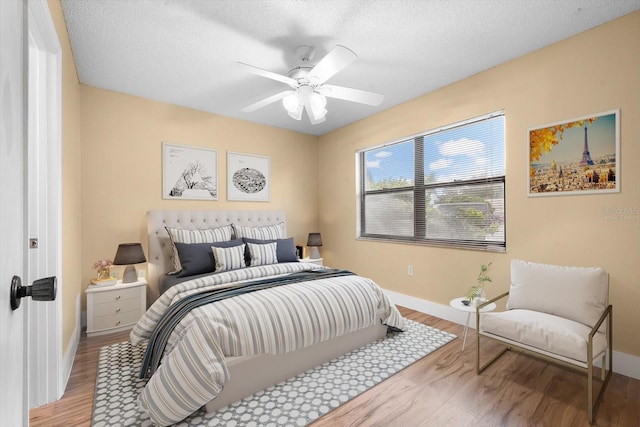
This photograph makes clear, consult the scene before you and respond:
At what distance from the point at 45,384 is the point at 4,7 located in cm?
221

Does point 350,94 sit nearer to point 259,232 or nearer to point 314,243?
point 259,232

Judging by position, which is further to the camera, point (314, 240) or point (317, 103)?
point (314, 240)

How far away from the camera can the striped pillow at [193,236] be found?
3260mm

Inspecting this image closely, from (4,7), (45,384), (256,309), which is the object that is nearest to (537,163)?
(256,309)

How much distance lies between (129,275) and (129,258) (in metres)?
0.22

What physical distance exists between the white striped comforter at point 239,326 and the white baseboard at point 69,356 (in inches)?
17.4

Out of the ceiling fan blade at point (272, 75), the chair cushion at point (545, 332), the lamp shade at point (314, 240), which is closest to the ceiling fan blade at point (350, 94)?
the ceiling fan blade at point (272, 75)

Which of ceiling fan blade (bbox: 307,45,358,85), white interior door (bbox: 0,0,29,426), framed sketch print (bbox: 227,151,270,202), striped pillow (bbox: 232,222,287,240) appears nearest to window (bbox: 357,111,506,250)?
striped pillow (bbox: 232,222,287,240)

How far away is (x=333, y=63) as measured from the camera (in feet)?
6.66

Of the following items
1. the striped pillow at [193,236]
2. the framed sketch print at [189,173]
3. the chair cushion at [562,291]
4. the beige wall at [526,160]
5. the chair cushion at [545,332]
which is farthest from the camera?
the framed sketch print at [189,173]

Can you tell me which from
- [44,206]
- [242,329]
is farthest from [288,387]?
[44,206]

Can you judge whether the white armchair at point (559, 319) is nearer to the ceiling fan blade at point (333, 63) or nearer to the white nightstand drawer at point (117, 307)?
the ceiling fan blade at point (333, 63)

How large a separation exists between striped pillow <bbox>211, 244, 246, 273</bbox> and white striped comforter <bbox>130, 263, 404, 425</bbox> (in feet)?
1.22

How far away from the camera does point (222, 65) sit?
108 inches
